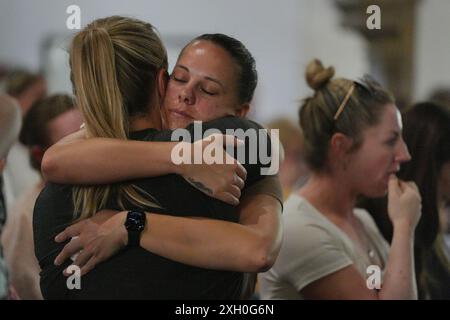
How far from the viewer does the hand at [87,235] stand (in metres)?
1.07

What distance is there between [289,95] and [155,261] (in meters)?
3.76

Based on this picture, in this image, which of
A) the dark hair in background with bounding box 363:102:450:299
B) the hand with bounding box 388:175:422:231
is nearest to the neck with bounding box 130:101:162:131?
the hand with bounding box 388:175:422:231

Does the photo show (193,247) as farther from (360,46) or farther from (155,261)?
(360,46)

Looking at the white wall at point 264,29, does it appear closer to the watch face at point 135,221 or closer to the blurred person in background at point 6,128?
the blurred person in background at point 6,128

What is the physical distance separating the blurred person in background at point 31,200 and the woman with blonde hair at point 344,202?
1.55 feet

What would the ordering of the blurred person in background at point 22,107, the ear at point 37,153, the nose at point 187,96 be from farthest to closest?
the blurred person in background at point 22,107 → the ear at point 37,153 → the nose at point 187,96

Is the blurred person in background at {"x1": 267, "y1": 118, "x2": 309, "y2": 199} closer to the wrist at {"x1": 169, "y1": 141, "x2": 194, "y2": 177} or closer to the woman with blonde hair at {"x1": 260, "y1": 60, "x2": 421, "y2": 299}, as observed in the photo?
the woman with blonde hair at {"x1": 260, "y1": 60, "x2": 421, "y2": 299}

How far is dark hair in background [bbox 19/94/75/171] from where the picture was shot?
1762mm

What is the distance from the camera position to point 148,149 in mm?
1043

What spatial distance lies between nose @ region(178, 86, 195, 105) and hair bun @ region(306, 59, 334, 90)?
1.56ft

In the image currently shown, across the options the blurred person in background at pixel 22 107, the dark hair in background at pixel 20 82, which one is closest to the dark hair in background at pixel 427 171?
the blurred person in background at pixel 22 107

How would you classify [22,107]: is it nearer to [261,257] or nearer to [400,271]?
[400,271]

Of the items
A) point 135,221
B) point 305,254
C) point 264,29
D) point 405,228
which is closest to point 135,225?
point 135,221
